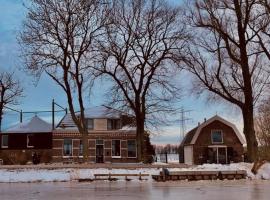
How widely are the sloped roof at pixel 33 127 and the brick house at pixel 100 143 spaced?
5072 mm

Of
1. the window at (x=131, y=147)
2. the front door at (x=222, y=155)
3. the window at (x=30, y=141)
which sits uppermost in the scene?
the window at (x=30, y=141)

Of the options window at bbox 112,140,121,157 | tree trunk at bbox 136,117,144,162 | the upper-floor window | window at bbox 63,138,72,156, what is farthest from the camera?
the upper-floor window

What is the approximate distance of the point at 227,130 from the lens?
66.6 metres

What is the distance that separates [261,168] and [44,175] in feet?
55.1

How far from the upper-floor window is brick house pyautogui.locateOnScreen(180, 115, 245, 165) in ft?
32.1

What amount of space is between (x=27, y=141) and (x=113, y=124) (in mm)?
12438

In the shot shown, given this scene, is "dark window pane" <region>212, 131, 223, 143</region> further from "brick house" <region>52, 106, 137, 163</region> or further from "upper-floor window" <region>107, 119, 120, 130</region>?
"upper-floor window" <region>107, 119, 120, 130</region>

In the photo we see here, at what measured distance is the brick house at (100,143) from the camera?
65188 mm

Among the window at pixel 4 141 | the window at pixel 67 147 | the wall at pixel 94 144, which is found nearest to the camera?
the wall at pixel 94 144

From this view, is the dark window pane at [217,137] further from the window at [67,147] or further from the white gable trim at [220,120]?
the window at [67,147]

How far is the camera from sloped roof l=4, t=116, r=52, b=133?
71.2 m

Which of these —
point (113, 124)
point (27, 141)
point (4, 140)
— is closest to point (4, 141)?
point (4, 140)

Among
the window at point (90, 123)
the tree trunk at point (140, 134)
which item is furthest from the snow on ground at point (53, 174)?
the window at point (90, 123)

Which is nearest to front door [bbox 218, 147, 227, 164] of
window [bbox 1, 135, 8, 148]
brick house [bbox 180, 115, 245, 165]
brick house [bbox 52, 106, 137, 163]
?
brick house [bbox 180, 115, 245, 165]
